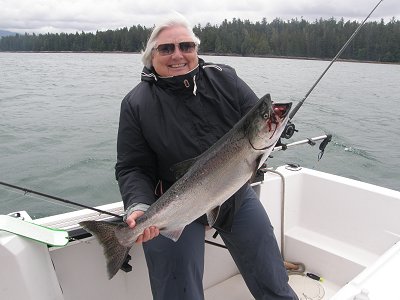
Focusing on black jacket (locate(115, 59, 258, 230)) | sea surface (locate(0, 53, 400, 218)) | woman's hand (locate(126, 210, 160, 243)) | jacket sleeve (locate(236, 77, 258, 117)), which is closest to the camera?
woman's hand (locate(126, 210, 160, 243))

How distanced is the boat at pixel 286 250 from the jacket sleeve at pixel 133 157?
493 millimetres

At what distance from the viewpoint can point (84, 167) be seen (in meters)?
11.2

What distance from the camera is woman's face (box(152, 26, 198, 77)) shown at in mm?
3006

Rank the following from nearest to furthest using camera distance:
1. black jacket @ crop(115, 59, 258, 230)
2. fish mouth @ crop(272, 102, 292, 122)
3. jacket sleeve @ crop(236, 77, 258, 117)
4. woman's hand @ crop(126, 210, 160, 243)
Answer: fish mouth @ crop(272, 102, 292, 122)
woman's hand @ crop(126, 210, 160, 243)
black jacket @ crop(115, 59, 258, 230)
jacket sleeve @ crop(236, 77, 258, 117)

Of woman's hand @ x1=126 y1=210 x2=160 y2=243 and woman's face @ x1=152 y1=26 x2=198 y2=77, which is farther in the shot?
woman's face @ x1=152 y1=26 x2=198 y2=77

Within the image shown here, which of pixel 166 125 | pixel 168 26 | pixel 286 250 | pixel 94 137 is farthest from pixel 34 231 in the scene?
pixel 94 137

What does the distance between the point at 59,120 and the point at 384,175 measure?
1186 centimetres

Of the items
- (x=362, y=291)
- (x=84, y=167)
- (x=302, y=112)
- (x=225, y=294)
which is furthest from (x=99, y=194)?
(x=302, y=112)

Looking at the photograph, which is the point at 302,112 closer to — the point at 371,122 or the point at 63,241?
the point at 371,122

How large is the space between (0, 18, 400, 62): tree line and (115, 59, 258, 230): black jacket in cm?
4695

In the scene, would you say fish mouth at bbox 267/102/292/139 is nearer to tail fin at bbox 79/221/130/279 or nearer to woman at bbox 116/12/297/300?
woman at bbox 116/12/297/300

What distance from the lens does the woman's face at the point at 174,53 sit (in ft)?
9.86

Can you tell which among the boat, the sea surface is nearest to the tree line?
the sea surface

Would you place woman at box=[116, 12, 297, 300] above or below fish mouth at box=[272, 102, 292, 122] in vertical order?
below
